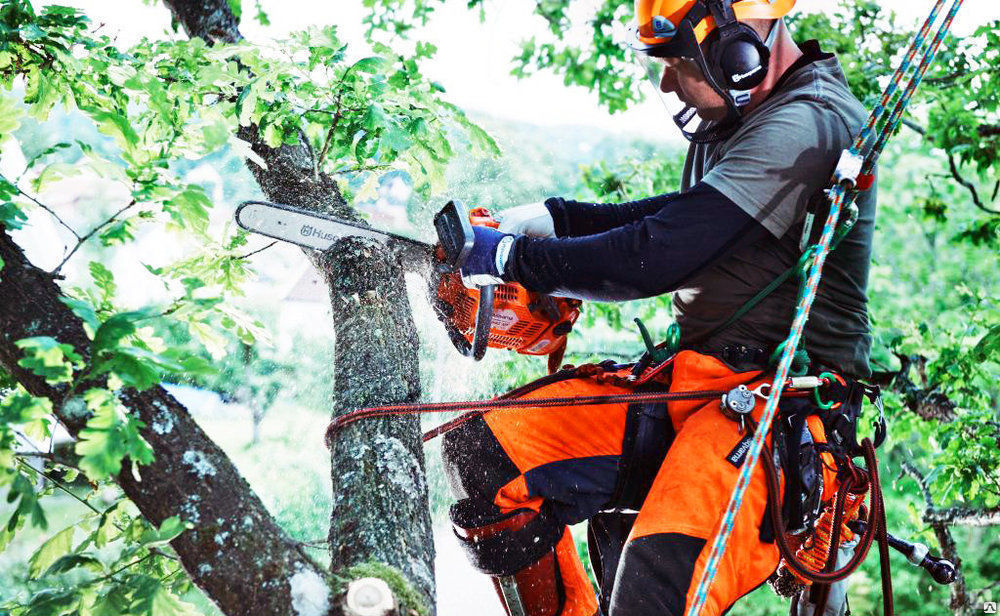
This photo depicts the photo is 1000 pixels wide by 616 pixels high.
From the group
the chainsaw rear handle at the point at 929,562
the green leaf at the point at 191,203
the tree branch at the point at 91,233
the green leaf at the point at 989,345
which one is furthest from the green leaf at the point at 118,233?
the green leaf at the point at 989,345

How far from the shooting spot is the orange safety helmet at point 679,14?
2205 mm

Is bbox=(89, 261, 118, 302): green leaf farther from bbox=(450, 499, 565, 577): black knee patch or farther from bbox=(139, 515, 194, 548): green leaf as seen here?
bbox=(450, 499, 565, 577): black knee patch

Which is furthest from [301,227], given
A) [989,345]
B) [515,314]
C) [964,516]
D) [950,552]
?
[950,552]

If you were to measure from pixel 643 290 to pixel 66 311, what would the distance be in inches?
55.1

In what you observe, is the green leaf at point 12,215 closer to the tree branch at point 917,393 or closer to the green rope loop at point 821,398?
the green rope loop at point 821,398

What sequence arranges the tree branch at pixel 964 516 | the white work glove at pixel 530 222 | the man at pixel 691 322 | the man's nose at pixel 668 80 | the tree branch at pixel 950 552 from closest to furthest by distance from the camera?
the man at pixel 691 322, the man's nose at pixel 668 80, the white work glove at pixel 530 222, the tree branch at pixel 964 516, the tree branch at pixel 950 552

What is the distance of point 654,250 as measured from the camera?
208 cm

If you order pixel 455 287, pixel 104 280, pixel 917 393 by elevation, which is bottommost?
pixel 917 393

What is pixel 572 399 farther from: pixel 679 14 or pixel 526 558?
pixel 679 14

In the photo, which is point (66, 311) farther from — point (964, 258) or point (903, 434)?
point (964, 258)

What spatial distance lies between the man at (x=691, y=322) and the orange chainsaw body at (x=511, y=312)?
0.55 feet

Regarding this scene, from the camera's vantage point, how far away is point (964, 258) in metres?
15.8

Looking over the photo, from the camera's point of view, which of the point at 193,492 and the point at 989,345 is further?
the point at 989,345

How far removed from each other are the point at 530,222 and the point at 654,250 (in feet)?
2.29
